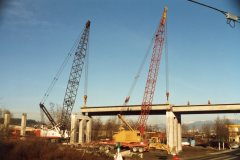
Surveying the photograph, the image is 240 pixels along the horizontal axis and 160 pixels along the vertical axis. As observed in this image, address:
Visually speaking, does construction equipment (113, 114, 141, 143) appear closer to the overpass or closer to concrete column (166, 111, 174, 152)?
the overpass

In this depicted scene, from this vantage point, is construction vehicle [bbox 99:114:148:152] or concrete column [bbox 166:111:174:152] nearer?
construction vehicle [bbox 99:114:148:152]

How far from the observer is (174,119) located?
204 ft

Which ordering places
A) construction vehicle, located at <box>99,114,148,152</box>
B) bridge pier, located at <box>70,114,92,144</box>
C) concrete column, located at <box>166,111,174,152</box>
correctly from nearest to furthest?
construction vehicle, located at <box>99,114,148,152</box> < concrete column, located at <box>166,111,174,152</box> < bridge pier, located at <box>70,114,92,144</box>

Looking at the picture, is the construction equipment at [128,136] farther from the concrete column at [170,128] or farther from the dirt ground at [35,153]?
the dirt ground at [35,153]

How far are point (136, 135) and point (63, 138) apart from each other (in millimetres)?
26327

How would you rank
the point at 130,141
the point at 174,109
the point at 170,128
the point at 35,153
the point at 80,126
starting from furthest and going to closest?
1. the point at 80,126
2. the point at 174,109
3. the point at 170,128
4. the point at 130,141
5. the point at 35,153

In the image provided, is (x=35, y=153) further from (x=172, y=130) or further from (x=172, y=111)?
(x=172, y=111)

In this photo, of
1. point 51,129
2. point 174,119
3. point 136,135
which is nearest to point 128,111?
point 174,119

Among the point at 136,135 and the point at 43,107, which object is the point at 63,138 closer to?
the point at 43,107

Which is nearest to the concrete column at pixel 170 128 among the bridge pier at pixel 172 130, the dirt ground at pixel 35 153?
the bridge pier at pixel 172 130

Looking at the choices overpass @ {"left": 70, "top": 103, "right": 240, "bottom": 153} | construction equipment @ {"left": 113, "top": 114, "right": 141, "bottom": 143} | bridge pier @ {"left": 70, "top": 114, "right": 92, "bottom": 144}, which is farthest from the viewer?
bridge pier @ {"left": 70, "top": 114, "right": 92, "bottom": 144}

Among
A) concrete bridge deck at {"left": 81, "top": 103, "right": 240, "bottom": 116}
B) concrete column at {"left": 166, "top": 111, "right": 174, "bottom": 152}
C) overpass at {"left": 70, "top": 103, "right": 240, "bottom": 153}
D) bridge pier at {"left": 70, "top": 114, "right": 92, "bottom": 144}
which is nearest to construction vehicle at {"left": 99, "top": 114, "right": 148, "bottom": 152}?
overpass at {"left": 70, "top": 103, "right": 240, "bottom": 153}

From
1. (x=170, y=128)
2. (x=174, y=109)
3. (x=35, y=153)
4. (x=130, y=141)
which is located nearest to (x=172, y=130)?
(x=170, y=128)

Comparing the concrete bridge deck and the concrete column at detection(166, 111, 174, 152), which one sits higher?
the concrete bridge deck
